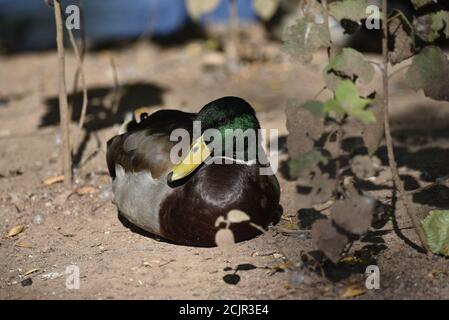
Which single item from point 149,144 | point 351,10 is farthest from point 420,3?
point 149,144

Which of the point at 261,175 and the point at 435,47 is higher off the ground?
the point at 435,47

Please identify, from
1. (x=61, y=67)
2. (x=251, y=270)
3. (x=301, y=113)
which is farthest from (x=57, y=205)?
(x=301, y=113)

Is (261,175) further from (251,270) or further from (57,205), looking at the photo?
(57,205)

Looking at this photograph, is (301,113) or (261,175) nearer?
(301,113)

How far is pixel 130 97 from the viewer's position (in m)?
6.61

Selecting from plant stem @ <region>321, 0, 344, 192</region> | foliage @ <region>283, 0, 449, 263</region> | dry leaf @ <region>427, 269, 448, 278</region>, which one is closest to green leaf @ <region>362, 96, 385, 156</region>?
foliage @ <region>283, 0, 449, 263</region>

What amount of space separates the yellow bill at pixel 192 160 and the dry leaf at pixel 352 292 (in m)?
0.95

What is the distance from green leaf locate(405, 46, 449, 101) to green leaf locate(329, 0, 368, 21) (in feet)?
1.03

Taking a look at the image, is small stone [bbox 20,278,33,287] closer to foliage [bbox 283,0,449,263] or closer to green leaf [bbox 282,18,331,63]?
foliage [bbox 283,0,449,263]

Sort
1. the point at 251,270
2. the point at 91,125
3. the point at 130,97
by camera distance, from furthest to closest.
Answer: the point at 130,97
the point at 91,125
the point at 251,270

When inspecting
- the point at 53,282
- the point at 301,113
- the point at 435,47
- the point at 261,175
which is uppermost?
the point at 435,47

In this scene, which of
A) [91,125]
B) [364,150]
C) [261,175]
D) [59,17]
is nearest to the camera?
[261,175]

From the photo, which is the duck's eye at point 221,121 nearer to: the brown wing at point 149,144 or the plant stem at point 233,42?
the brown wing at point 149,144

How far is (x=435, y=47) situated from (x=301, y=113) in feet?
2.20
